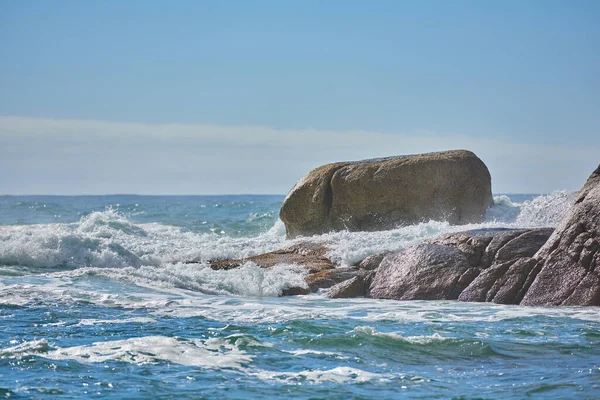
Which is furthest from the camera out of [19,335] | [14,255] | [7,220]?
[7,220]

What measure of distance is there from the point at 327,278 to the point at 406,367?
6.03 m

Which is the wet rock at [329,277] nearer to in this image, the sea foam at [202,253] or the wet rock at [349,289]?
the sea foam at [202,253]

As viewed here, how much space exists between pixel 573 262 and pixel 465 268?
161 centimetres

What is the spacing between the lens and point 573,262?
11.1 meters

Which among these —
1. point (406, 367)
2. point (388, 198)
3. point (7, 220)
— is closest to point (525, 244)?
point (406, 367)

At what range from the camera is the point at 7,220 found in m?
38.3

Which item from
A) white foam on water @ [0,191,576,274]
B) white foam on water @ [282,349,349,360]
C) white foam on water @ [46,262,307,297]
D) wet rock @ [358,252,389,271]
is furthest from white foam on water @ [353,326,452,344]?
white foam on water @ [0,191,576,274]

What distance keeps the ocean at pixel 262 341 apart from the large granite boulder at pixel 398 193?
12.8ft

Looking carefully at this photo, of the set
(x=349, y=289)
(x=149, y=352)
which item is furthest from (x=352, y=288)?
(x=149, y=352)

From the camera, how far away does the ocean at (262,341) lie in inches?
261

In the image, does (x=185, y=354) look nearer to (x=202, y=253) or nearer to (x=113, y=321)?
(x=113, y=321)

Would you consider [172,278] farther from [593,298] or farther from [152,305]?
[593,298]

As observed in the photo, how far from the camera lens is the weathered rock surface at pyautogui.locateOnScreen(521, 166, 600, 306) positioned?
10836 mm

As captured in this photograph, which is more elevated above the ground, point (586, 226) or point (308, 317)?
point (586, 226)
